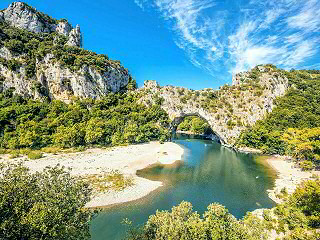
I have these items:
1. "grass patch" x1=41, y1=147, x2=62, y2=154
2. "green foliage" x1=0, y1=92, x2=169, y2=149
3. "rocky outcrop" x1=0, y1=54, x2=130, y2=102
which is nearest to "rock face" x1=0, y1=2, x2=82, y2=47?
"rocky outcrop" x1=0, y1=54, x2=130, y2=102

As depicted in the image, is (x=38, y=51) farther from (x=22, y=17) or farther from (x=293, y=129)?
(x=293, y=129)

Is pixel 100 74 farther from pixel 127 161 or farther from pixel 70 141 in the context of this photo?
pixel 127 161

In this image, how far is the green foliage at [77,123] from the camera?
53881 millimetres

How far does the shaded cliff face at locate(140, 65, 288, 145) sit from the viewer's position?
245 ft

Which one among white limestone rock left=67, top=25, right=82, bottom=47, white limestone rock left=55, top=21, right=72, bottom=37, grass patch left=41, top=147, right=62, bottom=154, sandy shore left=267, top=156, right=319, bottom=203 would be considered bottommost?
sandy shore left=267, top=156, right=319, bottom=203

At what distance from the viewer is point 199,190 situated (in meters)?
31.9

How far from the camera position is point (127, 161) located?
149 ft

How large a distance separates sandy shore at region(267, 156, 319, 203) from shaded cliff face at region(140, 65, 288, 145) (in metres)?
22.5

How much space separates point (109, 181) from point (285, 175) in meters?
36.8

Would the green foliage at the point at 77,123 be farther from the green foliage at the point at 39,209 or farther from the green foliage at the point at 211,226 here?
the green foliage at the point at 211,226

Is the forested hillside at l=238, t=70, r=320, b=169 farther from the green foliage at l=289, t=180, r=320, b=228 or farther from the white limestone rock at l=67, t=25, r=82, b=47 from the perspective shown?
the white limestone rock at l=67, t=25, r=82, b=47

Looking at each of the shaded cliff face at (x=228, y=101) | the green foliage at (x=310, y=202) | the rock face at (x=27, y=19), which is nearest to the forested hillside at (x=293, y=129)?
the shaded cliff face at (x=228, y=101)

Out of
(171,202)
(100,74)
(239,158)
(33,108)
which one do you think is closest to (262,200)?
(171,202)

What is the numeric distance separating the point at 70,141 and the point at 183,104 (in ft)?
159
